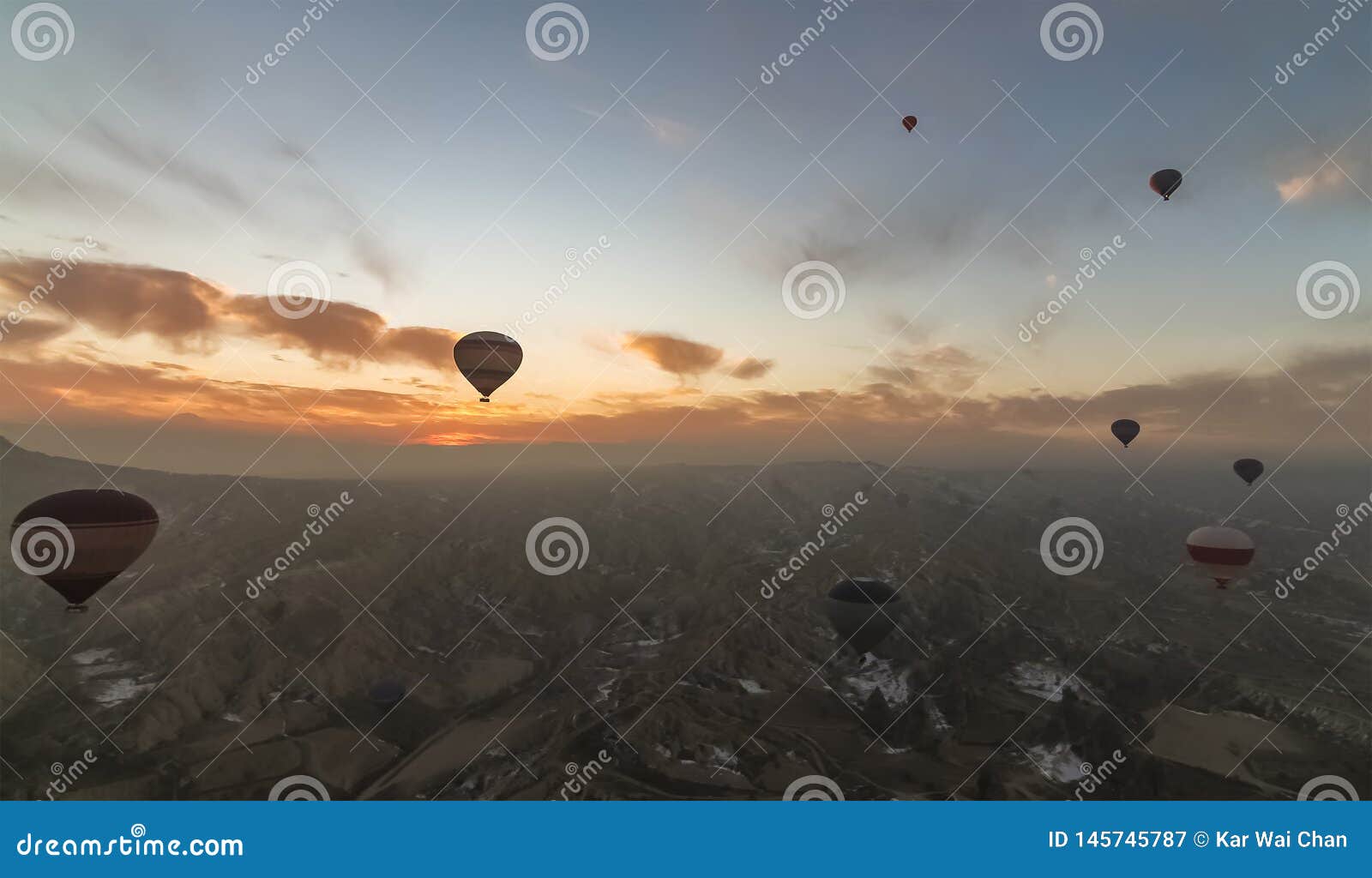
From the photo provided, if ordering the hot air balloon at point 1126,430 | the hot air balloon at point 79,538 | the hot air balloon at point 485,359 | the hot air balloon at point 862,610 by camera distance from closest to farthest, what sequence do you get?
the hot air balloon at point 79,538 < the hot air balloon at point 485,359 < the hot air balloon at point 862,610 < the hot air balloon at point 1126,430

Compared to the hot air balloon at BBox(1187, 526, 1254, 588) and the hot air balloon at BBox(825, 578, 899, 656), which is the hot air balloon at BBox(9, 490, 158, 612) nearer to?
the hot air balloon at BBox(825, 578, 899, 656)

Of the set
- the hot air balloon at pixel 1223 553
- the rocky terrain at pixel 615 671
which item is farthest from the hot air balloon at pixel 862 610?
the hot air balloon at pixel 1223 553

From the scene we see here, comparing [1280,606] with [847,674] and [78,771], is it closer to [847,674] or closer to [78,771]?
[847,674]

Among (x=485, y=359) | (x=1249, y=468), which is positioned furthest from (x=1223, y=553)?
(x=485, y=359)

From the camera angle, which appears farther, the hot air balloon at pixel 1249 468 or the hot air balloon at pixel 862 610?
the hot air balloon at pixel 1249 468

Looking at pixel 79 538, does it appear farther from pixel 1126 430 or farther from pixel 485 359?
pixel 1126 430

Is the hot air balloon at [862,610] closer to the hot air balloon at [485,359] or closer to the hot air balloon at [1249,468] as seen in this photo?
the hot air balloon at [485,359]

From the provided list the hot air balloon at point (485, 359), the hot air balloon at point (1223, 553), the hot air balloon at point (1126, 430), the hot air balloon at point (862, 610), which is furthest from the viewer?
the hot air balloon at point (1126, 430)
